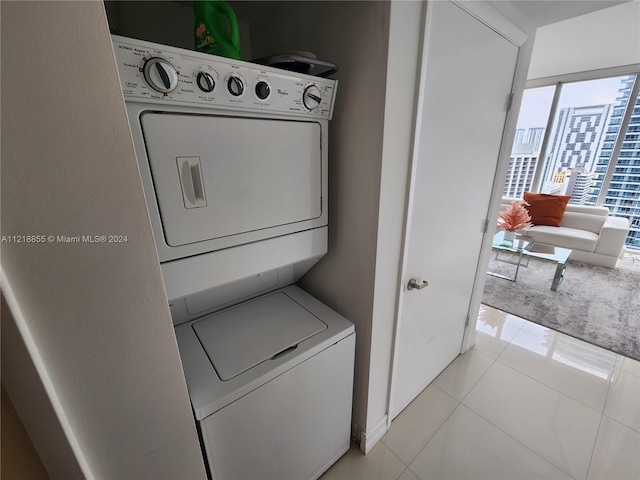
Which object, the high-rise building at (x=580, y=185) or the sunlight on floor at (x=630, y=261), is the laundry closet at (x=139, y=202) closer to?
the sunlight on floor at (x=630, y=261)

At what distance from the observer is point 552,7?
4.39 ft

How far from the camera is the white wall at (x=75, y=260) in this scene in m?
0.43

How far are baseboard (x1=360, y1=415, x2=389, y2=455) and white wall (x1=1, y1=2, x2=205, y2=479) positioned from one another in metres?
1.14

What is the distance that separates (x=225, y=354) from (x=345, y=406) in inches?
26.4

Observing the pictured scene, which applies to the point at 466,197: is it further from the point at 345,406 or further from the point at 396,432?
the point at 396,432

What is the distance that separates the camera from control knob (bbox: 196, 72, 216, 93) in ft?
2.28

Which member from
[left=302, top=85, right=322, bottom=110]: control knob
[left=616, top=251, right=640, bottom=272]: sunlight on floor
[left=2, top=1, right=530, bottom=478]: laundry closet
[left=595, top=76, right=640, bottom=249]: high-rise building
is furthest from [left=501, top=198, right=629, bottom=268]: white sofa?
[left=302, top=85, right=322, bottom=110]: control knob

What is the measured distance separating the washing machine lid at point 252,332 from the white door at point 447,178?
1.67 feet

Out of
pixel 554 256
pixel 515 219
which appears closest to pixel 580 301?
pixel 554 256

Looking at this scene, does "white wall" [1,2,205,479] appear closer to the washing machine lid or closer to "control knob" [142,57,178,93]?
"control knob" [142,57,178,93]

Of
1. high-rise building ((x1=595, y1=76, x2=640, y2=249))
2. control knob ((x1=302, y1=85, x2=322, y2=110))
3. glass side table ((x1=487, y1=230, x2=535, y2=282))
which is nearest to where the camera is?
control knob ((x1=302, y1=85, x2=322, y2=110))

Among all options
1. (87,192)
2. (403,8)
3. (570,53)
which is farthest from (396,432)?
(570,53)

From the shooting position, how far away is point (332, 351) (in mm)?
1117

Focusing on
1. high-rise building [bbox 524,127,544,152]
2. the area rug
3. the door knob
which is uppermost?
high-rise building [bbox 524,127,544,152]
